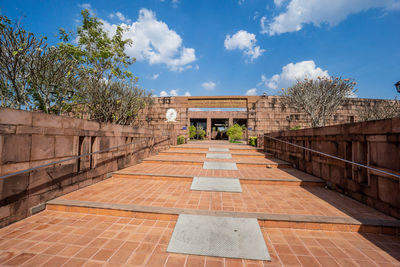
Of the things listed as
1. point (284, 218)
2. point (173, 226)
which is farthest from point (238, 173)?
point (173, 226)

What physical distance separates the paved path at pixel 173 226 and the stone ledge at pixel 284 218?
13mm

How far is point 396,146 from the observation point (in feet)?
8.30

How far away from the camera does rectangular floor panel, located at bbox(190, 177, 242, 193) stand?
12.4 feet

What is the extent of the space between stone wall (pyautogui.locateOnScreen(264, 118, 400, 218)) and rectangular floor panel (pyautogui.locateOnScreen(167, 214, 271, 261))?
2.43m

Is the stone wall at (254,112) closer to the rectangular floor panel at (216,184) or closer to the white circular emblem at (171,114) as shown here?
the white circular emblem at (171,114)

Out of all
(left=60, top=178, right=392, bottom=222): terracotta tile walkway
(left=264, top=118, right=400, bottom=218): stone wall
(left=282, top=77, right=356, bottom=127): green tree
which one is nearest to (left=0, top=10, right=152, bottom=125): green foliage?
(left=60, top=178, right=392, bottom=222): terracotta tile walkway

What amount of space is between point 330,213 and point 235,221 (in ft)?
5.76

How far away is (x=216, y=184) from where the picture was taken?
411cm

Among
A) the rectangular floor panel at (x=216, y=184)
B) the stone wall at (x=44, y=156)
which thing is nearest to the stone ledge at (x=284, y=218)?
the stone wall at (x=44, y=156)

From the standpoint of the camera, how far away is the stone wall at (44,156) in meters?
2.43

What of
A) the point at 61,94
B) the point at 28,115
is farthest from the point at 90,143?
the point at 61,94

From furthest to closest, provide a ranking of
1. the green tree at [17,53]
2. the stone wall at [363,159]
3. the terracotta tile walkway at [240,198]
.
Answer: the green tree at [17,53] → the terracotta tile walkway at [240,198] → the stone wall at [363,159]

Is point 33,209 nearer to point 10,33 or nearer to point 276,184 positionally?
point 276,184

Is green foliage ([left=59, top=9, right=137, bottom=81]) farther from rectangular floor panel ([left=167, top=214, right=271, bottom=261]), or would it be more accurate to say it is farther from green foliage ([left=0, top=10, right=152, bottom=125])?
rectangular floor panel ([left=167, top=214, right=271, bottom=261])
